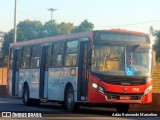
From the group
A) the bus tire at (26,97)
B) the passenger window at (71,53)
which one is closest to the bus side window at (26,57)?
the bus tire at (26,97)

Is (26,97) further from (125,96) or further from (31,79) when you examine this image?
(125,96)

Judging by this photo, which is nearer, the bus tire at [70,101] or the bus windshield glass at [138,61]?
the bus windshield glass at [138,61]

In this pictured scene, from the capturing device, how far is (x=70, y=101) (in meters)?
20.6

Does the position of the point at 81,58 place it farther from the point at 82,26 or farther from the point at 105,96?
the point at 82,26

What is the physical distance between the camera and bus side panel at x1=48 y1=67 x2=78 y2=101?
20.5 meters

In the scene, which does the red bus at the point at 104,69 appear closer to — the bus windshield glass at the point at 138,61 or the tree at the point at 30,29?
the bus windshield glass at the point at 138,61

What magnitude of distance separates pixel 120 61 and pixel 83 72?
1494mm

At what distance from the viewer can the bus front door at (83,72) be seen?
19.4 metres

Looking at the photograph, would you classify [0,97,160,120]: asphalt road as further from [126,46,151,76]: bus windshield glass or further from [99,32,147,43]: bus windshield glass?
[99,32,147,43]: bus windshield glass

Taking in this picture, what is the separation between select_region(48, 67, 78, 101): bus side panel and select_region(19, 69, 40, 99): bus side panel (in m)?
1.58

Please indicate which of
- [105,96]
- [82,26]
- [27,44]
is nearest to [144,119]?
[105,96]

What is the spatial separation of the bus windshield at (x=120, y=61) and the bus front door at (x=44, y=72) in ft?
15.9

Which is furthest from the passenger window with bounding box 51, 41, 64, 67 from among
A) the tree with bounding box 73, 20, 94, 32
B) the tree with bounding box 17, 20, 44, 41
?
the tree with bounding box 17, 20, 44, 41

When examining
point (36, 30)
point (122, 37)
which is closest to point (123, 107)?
point (122, 37)
